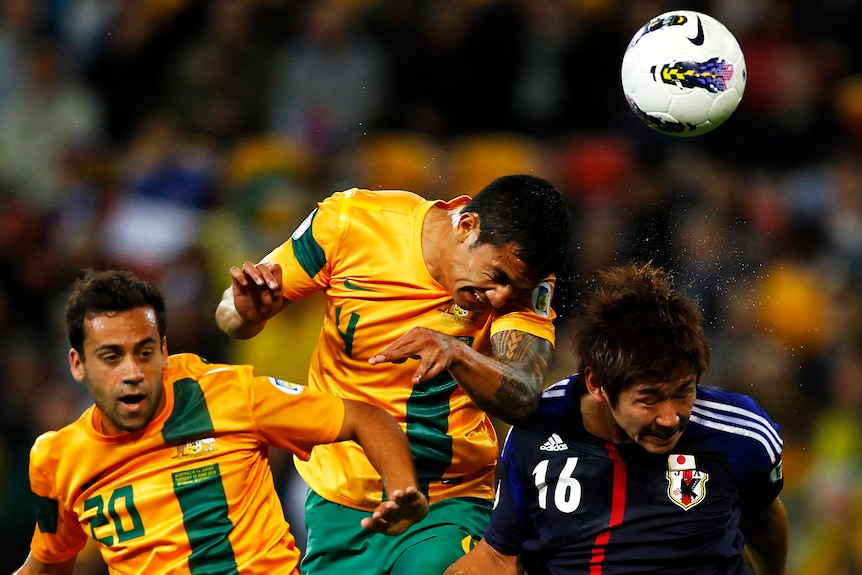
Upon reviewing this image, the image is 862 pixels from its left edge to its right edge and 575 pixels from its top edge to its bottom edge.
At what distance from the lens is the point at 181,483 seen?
4141 mm

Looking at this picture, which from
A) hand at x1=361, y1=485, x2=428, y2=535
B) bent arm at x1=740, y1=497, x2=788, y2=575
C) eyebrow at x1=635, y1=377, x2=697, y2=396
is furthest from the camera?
bent arm at x1=740, y1=497, x2=788, y2=575

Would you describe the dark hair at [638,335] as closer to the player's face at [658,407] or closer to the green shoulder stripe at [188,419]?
the player's face at [658,407]

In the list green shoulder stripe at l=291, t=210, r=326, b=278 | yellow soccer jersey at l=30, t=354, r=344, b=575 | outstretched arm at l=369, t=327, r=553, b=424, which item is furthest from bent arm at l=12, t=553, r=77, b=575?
outstretched arm at l=369, t=327, r=553, b=424

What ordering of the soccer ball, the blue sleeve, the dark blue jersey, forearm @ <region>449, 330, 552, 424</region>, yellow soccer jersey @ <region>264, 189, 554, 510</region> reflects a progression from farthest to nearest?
the soccer ball → yellow soccer jersey @ <region>264, 189, 554, 510</region> → the blue sleeve → the dark blue jersey → forearm @ <region>449, 330, 552, 424</region>

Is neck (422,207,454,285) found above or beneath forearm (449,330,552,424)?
above

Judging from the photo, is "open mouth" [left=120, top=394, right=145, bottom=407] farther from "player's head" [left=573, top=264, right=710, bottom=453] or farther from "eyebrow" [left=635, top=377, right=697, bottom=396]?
"eyebrow" [left=635, top=377, right=697, bottom=396]

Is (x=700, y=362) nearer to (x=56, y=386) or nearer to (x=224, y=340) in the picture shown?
(x=224, y=340)

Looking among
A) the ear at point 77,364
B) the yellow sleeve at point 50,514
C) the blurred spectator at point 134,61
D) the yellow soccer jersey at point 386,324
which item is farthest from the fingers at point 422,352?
the blurred spectator at point 134,61

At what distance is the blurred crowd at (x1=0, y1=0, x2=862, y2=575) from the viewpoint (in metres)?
7.94

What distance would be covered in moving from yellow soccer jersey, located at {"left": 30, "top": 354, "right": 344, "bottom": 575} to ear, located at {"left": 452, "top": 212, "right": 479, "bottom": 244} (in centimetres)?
66

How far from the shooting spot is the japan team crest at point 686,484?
3998 millimetres

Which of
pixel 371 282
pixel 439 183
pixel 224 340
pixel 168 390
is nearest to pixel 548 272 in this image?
pixel 371 282

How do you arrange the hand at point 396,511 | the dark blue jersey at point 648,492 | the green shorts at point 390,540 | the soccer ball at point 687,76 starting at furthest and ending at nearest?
1. the soccer ball at point 687,76
2. the green shorts at point 390,540
3. the dark blue jersey at point 648,492
4. the hand at point 396,511

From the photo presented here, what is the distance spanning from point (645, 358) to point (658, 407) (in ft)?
0.47
